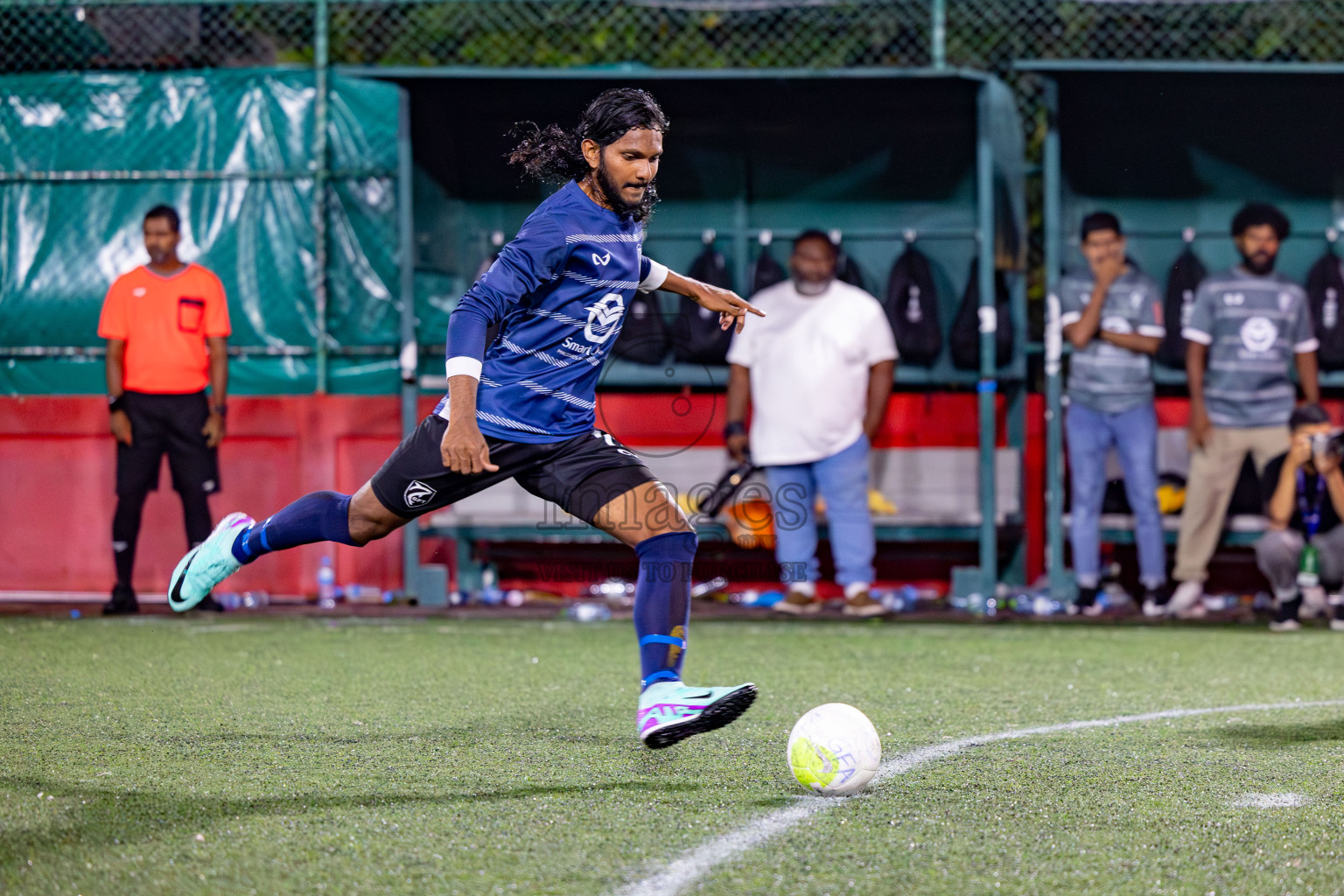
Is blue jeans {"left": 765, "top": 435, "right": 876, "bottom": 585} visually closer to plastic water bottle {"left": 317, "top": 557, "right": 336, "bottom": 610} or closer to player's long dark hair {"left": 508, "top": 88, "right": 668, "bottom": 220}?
plastic water bottle {"left": 317, "top": 557, "right": 336, "bottom": 610}

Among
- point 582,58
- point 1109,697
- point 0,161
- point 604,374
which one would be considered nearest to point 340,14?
point 582,58

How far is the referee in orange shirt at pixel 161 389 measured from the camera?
10.1 meters

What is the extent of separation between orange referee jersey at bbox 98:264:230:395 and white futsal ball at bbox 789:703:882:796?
22.4 ft

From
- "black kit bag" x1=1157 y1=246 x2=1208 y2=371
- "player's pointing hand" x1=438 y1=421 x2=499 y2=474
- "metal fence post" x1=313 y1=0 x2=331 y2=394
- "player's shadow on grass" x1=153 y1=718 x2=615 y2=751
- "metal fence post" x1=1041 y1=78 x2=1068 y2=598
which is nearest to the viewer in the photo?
"player's pointing hand" x1=438 y1=421 x2=499 y2=474

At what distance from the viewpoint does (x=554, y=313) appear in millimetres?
5031

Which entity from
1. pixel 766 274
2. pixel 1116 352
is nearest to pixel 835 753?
pixel 1116 352

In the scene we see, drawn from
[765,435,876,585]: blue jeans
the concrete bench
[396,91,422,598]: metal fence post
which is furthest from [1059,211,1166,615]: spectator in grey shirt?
[396,91,422,598]: metal fence post

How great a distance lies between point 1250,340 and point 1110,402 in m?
0.97

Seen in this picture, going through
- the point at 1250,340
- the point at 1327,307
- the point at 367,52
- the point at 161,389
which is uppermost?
the point at 367,52

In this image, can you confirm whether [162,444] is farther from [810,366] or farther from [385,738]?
[385,738]

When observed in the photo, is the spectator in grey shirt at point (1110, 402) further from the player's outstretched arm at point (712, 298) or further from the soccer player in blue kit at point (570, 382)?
the soccer player in blue kit at point (570, 382)

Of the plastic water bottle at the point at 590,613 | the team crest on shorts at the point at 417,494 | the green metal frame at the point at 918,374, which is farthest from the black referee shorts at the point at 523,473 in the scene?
the green metal frame at the point at 918,374

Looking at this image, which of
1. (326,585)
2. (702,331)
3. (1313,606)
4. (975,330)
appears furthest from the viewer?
(702,331)

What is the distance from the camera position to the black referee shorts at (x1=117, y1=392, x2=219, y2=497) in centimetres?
1012
